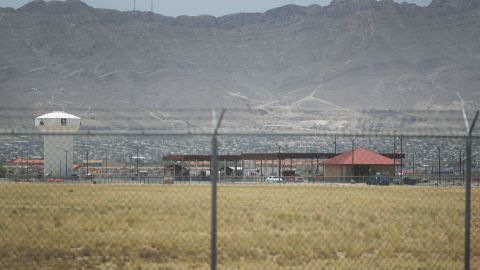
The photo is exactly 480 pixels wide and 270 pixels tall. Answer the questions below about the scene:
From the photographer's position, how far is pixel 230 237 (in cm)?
2123

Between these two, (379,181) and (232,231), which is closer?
(232,231)

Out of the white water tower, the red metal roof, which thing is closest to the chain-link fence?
the white water tower

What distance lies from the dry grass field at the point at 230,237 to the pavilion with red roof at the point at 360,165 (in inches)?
2570

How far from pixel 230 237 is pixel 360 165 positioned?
79812 millimetres

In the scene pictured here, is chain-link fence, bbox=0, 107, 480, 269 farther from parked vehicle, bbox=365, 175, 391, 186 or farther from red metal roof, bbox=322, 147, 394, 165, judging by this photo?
red metal roof, bbox=322, 147, 394, 165

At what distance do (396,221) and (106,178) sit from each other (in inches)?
2521

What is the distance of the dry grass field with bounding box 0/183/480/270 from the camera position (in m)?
17.2

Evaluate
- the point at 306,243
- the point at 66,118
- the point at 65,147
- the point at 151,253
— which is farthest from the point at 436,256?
the point at 66,118

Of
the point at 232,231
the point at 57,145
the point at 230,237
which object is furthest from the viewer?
the point at 57,145

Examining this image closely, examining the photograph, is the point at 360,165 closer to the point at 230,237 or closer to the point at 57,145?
the point at 57,145

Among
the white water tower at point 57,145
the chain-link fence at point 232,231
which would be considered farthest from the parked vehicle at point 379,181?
the chain-link fence at point 232,231

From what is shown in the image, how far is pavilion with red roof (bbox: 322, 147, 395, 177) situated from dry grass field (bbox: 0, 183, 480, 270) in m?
65.3

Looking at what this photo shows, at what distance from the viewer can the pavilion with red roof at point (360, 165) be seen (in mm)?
97312

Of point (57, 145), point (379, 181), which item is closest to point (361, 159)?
point (379, 181)
